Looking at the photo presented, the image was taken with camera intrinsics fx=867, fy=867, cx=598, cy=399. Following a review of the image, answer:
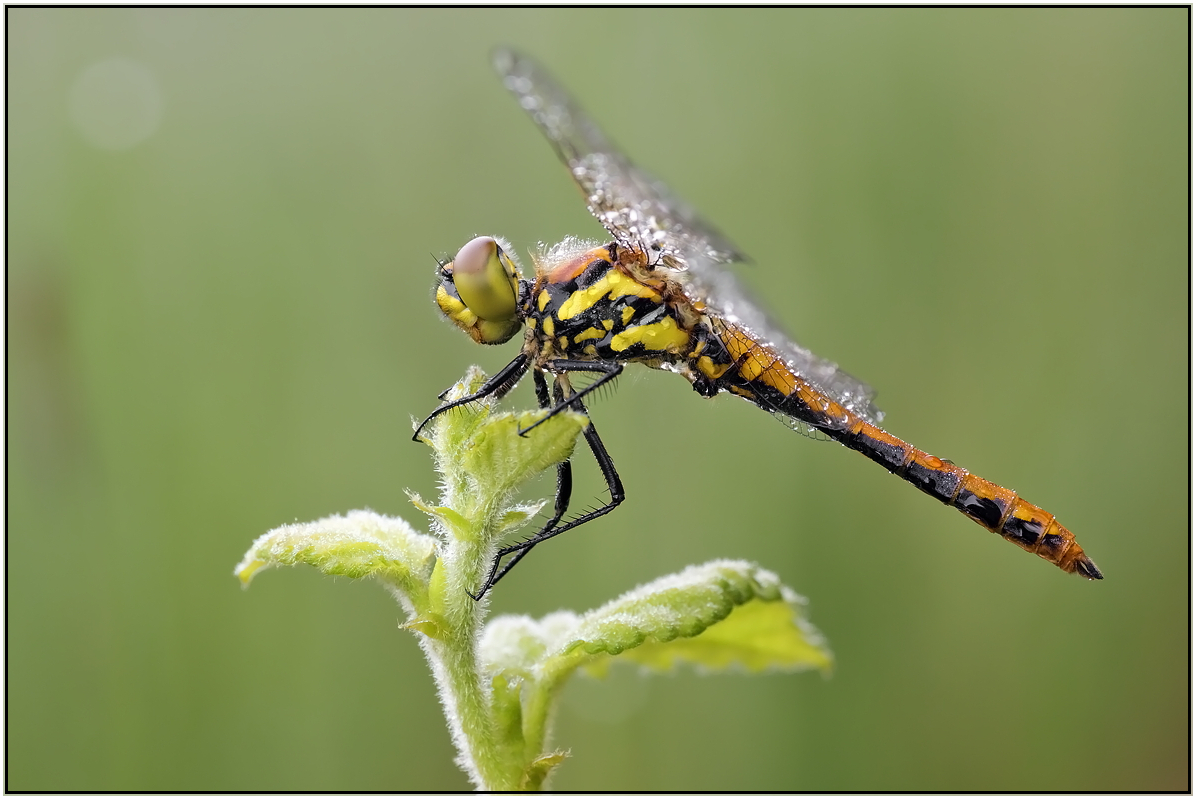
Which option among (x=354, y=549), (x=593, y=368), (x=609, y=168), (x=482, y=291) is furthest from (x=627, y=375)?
(x=354, y=549)

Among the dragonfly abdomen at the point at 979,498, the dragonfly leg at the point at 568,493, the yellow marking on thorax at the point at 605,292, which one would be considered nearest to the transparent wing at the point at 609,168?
the yellow marking on thorax at the point at 605,292

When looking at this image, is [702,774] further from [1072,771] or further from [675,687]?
[1072,771]

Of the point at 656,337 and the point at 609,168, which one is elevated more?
the point at 609,168

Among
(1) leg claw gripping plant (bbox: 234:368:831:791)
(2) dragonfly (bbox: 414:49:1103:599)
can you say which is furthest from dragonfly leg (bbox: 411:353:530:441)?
(1) leg claw gripping plant (bbox: 234:368:831:791)

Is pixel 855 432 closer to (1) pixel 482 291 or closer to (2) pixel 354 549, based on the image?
(1) pixel 482 291

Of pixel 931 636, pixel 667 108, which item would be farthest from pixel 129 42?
pixel 931 636

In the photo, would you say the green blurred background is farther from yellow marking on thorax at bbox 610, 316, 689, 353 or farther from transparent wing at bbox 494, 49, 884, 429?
transparent wing at bbox 494, 49, 884, 429
